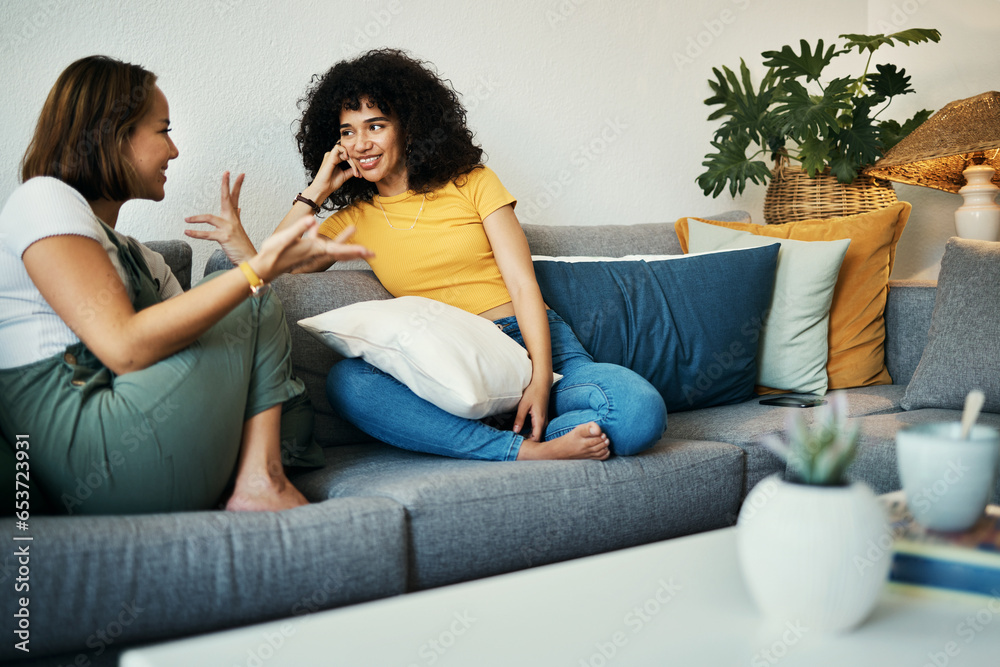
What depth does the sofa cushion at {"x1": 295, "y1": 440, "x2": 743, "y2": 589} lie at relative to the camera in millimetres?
1180

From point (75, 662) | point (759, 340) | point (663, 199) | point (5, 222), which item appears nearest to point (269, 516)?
point (75, 662)

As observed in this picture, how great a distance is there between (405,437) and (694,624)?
85 cm

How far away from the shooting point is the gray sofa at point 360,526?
2.99ft

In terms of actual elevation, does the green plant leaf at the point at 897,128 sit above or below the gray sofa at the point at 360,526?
above

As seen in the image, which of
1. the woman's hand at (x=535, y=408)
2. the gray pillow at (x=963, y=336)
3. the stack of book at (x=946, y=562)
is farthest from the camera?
the gray pillow at (x=963, y=336)

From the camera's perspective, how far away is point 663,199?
265cm

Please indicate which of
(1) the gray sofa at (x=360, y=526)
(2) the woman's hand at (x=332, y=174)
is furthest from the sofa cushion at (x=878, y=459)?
(2) the woman's hand at (x=332, y=174)

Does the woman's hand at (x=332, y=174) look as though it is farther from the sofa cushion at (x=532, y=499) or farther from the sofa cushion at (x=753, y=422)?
the sofa cushion at (x=753, y=422)

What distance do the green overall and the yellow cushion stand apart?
159cm

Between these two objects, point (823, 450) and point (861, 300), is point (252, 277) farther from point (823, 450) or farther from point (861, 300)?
point (861, 300)

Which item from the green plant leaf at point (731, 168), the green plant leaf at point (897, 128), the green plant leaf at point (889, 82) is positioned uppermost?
the green plant leaf at point (889, 82)

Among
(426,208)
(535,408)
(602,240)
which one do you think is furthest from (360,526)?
(602,240)

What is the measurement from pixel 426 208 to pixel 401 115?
0.80 feet

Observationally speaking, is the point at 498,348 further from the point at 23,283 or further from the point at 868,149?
the point at 868,149
